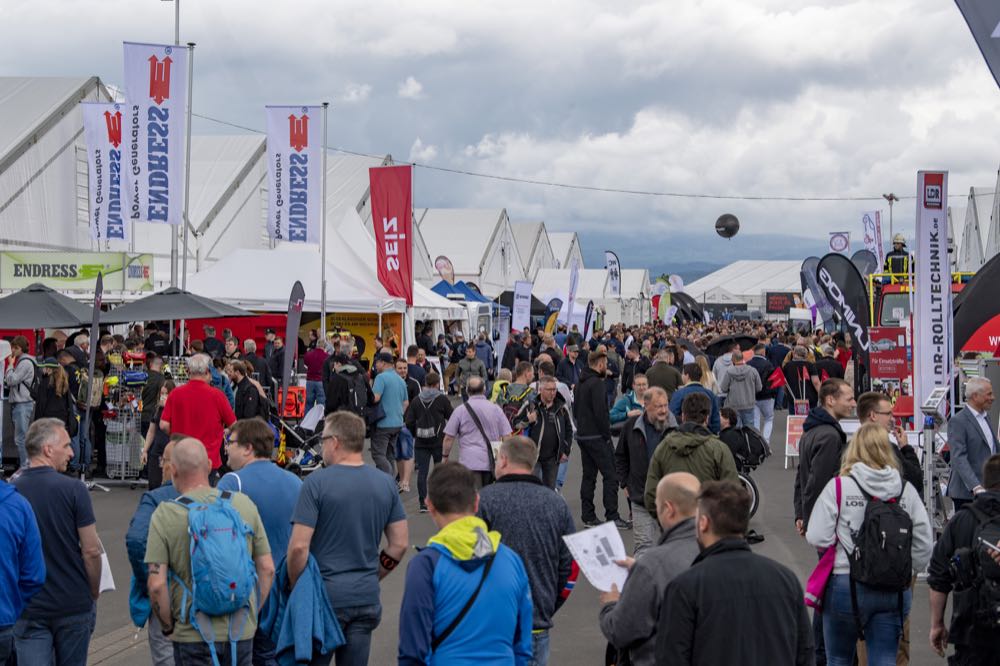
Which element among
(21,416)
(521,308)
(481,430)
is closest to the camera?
(481,430)

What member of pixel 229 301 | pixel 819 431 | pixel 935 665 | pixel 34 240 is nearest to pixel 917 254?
pixel 819 431

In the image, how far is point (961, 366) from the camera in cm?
1296

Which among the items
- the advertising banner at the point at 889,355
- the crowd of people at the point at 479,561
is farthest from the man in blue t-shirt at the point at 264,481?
the advertising banner at the point at 889,355

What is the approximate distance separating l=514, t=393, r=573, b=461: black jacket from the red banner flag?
1378 cm

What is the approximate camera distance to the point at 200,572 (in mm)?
4793

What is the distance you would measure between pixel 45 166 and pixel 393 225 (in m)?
14.0

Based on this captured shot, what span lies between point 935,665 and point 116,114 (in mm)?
19618

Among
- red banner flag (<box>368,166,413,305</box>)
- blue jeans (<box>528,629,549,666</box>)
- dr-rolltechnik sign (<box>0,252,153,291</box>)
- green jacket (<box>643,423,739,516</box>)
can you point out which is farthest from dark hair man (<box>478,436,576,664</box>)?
dr-rolltechnik sign (<box>0,252,153,291</box>)

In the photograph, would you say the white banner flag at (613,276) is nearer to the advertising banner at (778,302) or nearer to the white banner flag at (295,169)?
the advertising banner at (778,302)

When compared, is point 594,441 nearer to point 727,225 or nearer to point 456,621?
point 456,621

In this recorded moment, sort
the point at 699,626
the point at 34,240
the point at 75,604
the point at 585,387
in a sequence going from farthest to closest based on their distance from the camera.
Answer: the point at 34,240 → the point at 585,387 → the point at 75,604 → the point at 699,626

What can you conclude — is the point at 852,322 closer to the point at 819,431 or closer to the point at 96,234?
the point at 819,431

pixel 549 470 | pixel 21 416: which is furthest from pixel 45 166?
pixel 549 470

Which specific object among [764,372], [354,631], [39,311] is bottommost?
[354,631]
